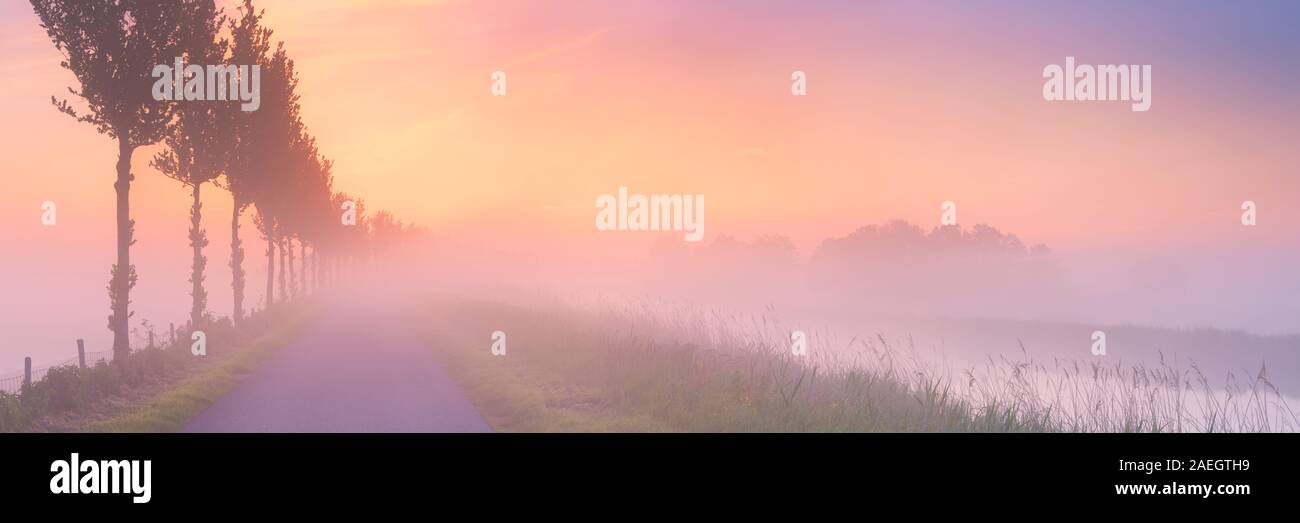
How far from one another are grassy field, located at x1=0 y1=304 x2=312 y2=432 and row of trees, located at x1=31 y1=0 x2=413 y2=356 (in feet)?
6.46

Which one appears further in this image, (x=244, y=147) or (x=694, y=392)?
(x=244, y=147)

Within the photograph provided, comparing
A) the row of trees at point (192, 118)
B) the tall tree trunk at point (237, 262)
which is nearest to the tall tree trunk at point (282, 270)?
the row of trees at point (192, 118)

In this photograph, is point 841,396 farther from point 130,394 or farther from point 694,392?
point 130,394

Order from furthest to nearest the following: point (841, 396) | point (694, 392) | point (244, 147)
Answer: point (244, 147) → point (841, 396) → point (694, 392)

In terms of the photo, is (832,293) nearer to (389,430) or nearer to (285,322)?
(285,322)

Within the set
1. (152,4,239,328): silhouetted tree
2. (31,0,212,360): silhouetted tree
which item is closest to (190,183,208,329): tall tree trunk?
(152,4,239,328): silhouetted tree

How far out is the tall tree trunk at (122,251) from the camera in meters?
20.5

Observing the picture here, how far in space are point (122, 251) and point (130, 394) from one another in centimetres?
569

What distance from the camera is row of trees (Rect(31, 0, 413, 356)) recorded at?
66.3 ft

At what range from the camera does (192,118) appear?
2761cm

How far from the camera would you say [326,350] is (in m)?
26.0

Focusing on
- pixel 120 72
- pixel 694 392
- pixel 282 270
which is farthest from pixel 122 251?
pixel 282 270
